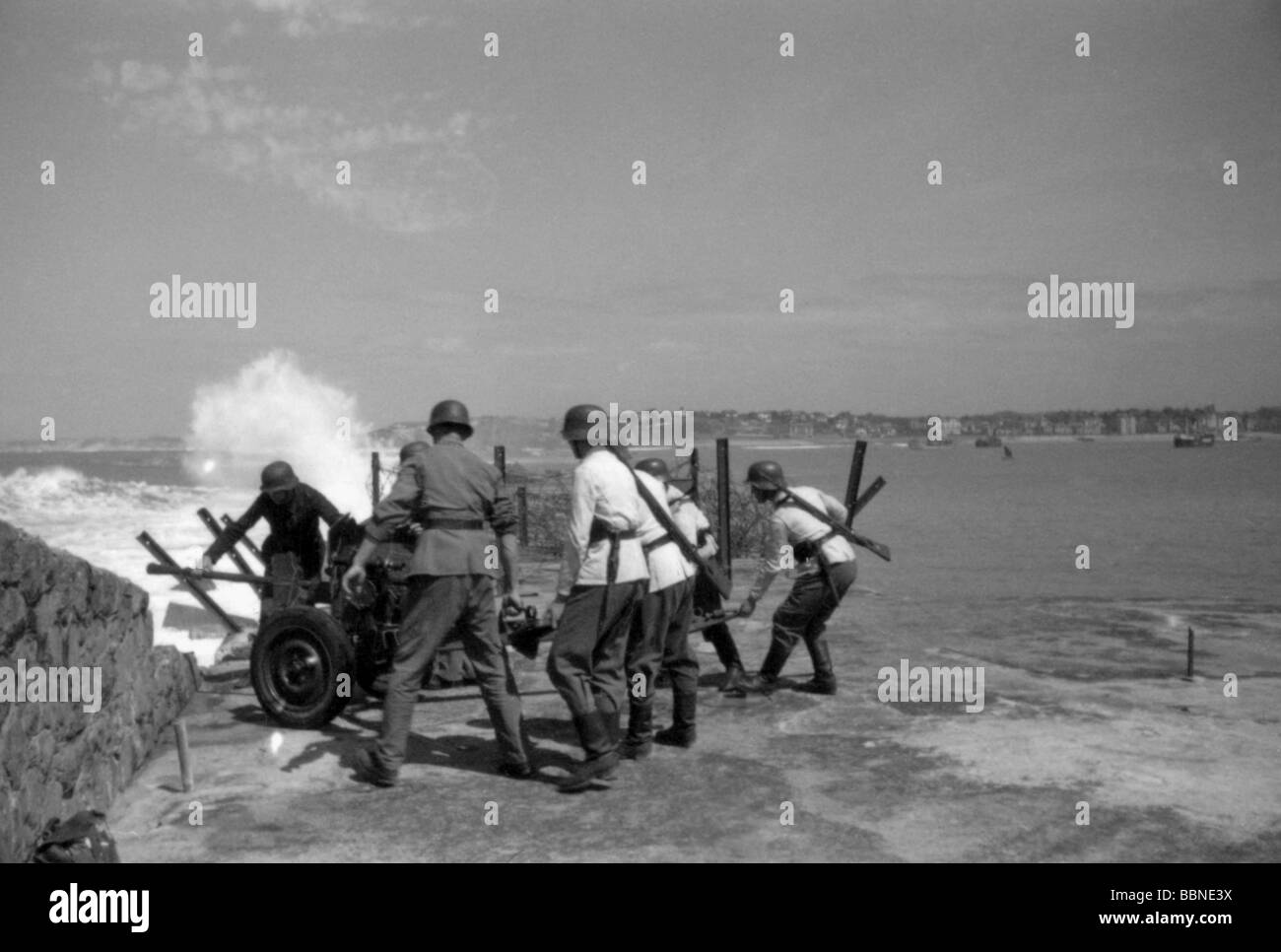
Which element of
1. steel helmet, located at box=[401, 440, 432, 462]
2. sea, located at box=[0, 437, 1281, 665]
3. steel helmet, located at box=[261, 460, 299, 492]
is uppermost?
steel helmet, located at box=[401, 440, 432, 462]

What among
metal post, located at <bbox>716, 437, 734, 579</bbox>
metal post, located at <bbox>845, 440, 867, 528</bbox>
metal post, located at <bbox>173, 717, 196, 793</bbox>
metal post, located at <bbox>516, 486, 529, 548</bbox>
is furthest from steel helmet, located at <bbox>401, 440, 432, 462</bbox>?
metal post, located at <bbox>516, 486, 529, 548</bbox>

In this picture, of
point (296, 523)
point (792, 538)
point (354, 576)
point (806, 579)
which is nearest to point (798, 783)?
point (806, 579)

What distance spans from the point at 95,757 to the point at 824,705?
15.3 ft

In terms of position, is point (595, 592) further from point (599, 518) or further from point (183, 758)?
point (183, 758)

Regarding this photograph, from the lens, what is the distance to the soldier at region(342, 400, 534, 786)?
20.5ft

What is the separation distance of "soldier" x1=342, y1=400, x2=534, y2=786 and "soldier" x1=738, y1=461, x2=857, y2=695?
2240 mm

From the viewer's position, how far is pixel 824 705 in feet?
26.5

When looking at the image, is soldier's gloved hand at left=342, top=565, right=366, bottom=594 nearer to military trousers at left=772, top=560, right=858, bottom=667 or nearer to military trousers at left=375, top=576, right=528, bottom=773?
military trousers at left=375, top=576, right=528, bottom=773

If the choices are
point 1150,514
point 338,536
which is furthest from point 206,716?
point 1150,514

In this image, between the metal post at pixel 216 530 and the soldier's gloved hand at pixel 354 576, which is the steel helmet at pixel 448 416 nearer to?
the soldier's gloved hand at pixel 354 576

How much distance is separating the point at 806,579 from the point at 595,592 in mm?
2446
